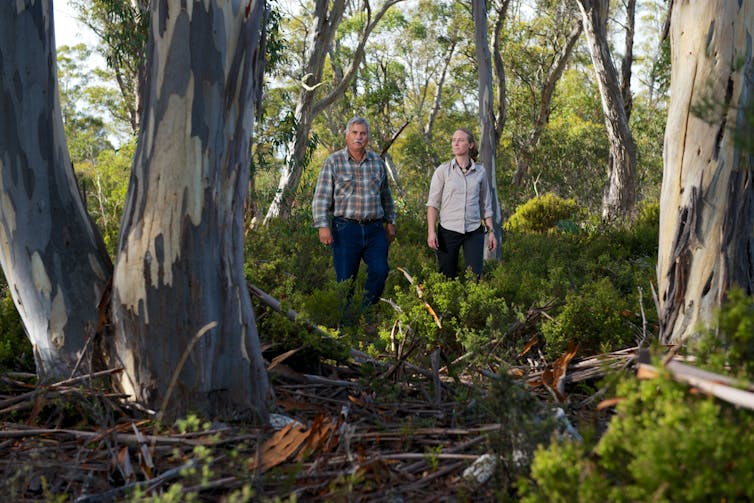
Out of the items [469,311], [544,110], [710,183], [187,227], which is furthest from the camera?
[544,110]

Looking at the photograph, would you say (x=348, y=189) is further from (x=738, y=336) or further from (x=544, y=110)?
(x=544, y=110)

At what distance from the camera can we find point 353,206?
6.45 m

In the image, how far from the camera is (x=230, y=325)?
3039mm

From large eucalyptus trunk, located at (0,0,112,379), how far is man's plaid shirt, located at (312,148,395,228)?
326 cm

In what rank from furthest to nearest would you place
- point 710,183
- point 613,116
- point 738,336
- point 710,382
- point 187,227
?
point 613,116
point 710,183
point 187,227
point 738,336
point 710,382

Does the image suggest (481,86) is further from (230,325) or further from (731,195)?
(230,325)

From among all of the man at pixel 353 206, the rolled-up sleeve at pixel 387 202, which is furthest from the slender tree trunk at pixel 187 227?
the rolled-up sleeve at pixel 387 202

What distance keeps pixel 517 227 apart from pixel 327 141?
21.0 metres

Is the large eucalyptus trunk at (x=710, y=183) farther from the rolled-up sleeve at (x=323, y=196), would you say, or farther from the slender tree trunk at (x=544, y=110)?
the slender tree trunk at (x=544, y=110)

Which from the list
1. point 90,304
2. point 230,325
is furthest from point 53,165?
point 230,325

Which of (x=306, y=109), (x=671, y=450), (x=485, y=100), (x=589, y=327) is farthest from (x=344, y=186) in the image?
(x=306, y=109)

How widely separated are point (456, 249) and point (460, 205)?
44cm

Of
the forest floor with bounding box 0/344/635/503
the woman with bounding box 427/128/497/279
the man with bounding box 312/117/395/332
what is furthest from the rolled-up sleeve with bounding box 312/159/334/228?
the forest floor with bounding box 0/344/635/503

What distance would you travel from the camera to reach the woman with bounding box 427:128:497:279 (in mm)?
6871
